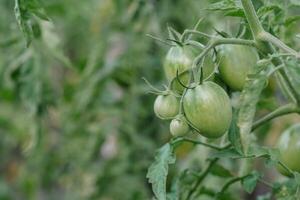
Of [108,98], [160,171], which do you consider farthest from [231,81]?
[108,98]

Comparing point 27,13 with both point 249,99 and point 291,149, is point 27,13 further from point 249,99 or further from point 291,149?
point 291,149

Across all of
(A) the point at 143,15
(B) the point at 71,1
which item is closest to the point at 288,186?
(A) the point at 143,15

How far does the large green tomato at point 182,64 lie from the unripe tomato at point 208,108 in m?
0.03

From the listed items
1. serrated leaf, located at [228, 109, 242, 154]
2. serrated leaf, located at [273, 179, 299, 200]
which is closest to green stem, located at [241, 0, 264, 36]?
serrated leaf, located at [228, 109, 242, 154]

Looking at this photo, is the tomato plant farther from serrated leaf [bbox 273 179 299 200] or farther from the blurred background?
the blurred background

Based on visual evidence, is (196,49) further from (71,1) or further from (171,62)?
(71,1)

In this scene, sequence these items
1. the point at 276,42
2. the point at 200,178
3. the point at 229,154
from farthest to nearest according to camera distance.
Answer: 1. the point at 200,178
2. the point at 229,154
3. the point at 276,42

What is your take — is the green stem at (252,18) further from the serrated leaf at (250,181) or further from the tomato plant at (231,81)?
the serrated leaf at (250,181)

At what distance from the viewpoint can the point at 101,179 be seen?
200cm

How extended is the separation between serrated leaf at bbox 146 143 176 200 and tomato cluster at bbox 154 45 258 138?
0.06 metres

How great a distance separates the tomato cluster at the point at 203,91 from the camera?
35.3 inches

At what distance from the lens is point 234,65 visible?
37.3 inches

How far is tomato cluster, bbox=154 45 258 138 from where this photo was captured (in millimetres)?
896

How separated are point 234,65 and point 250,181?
199 mm
